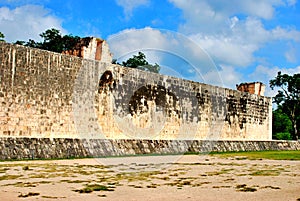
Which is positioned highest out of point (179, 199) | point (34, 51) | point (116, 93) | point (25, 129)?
point (34, 51)

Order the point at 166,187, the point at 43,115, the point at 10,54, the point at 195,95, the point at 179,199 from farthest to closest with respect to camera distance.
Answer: the point at 195,95 < the point at 43,115 < the point at 10,54 < the point at 166,187 < the point at 179,199

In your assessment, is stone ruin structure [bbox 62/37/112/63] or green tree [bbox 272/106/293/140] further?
green tree [bbox 272/106/293/140]

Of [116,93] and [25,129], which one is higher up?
[116,93]

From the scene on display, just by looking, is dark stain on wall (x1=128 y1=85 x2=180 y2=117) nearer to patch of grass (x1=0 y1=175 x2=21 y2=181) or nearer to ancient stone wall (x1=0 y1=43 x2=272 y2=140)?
ancient stone wall (x1=0 y1=43 x2=272 y2=140)

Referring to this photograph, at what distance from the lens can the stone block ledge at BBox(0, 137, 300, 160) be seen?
10734 millimetres

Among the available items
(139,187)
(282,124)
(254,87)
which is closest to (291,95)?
(282,124)

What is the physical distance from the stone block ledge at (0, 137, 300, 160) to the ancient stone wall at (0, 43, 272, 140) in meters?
1.36

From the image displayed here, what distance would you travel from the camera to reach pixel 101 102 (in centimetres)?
1538

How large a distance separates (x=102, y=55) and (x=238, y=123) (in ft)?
30.3

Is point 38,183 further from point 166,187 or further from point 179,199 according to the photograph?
point 179,199

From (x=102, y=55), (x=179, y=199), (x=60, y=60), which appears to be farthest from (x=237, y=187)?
(x=102, y=55)

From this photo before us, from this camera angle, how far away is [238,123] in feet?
75.0

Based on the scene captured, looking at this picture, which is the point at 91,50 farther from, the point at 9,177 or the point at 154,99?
the point at 9,177

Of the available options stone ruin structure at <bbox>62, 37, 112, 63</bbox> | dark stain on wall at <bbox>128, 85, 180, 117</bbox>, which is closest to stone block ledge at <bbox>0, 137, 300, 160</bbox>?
dark stain on wall at <bbox>128, 85, 180, 117</bbox>
